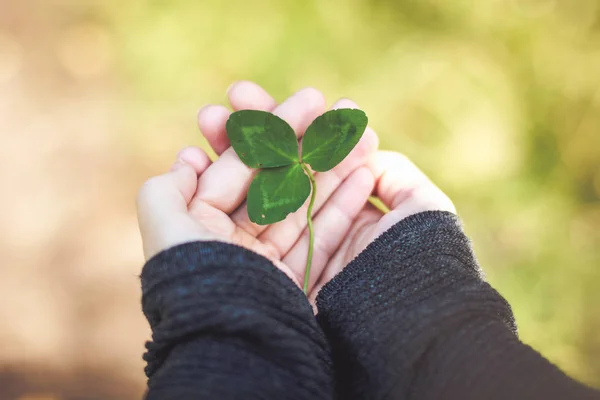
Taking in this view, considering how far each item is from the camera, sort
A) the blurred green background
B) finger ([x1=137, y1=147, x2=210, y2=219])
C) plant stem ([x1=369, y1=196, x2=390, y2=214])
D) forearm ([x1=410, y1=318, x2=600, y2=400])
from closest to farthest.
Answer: forearm ([x1=410, y1=318, x2=600, y2=400]), finger ([x1=137, y1=147, x2=210, y2=219]), plant stem ([x1=369, y1=196, x2=390, y2=214]), the blurred green background

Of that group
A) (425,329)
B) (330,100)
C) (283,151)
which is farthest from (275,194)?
(330,100)

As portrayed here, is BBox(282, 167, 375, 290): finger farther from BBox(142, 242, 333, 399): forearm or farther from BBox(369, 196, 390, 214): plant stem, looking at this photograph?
BBox(142, 242, 333, 399): forearm

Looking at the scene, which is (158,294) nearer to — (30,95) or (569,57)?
(30,95)

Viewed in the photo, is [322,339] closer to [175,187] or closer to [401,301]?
[401,301]

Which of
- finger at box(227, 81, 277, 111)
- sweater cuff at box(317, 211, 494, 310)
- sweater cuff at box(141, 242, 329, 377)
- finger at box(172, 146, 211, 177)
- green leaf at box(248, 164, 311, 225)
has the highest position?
finger at box(227, 81, 277, 111)

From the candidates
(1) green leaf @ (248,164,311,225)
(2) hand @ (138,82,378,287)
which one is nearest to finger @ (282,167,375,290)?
(2) hand @ (138,82,378,287)
